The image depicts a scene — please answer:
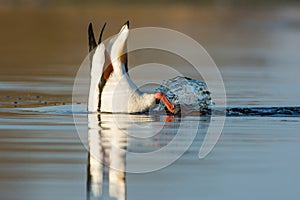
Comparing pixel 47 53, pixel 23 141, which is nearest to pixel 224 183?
pixel 23 141

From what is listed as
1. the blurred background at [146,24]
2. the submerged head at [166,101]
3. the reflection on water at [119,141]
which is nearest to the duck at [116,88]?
the submerged head at [166,101]

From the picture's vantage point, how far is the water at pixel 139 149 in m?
7.55

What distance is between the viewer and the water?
7551mm

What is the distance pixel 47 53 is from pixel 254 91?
7.70 metres

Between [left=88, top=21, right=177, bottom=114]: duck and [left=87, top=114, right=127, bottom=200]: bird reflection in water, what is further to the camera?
[left=88, top=21, right=177, bottom=114]: duck

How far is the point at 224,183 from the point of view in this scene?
7.74m

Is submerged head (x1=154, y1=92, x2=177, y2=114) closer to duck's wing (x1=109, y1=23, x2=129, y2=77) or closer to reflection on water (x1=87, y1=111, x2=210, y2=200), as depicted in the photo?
reflection on water (x1=87, y1=111, x2=210, y2=200)

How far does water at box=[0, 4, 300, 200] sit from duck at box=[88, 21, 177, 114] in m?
0.13

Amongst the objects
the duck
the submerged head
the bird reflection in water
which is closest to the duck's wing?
the duck

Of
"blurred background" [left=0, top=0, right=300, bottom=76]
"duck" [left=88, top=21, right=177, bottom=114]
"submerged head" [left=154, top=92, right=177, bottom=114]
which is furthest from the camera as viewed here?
"blurred background" [left=0, top=0, right=300, bottom=76]

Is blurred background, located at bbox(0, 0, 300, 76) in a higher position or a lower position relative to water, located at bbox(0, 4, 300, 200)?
higher

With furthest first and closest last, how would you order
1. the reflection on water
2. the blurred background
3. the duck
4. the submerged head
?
the blurred background, the submerged head, the duck, the reflection on water

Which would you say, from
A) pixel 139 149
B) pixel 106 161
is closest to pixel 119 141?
pixel 139 149

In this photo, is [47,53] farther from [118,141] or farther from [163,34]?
[118,141]
